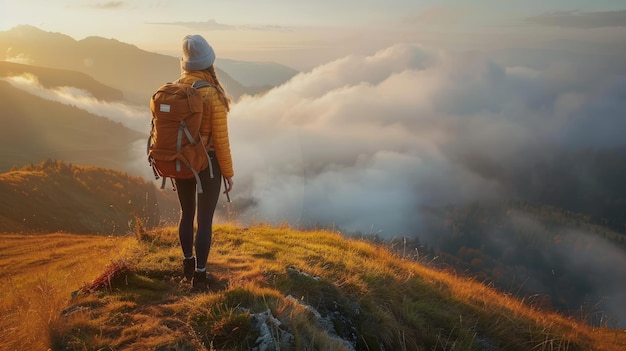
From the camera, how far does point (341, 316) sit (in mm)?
5398

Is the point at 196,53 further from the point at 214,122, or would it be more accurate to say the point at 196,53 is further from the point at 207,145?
the point at 207,145

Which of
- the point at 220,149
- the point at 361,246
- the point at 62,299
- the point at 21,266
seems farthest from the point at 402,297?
the point at 21,266

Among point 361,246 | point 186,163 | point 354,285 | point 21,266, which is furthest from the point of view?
point 21,266

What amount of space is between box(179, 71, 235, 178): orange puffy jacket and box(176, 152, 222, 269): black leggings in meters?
0.16

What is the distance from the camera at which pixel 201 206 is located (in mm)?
5004

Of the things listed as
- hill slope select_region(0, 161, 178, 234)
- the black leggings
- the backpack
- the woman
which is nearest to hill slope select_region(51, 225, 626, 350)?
the black leggings

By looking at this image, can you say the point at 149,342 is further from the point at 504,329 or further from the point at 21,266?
the point at 21,266

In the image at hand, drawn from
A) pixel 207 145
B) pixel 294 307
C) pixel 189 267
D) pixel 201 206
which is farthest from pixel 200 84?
pixel 294 307

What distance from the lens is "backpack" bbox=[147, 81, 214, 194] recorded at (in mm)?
4406

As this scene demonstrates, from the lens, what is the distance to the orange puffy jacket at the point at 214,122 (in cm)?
461

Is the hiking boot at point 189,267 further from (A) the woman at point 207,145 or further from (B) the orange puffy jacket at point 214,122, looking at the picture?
(B) the orange puffy jacket at point 214,122

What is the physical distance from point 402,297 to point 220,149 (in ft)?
13.9

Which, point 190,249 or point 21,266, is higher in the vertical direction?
point 190,249

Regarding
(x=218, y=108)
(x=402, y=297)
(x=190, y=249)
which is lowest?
(x=402, y=297)
